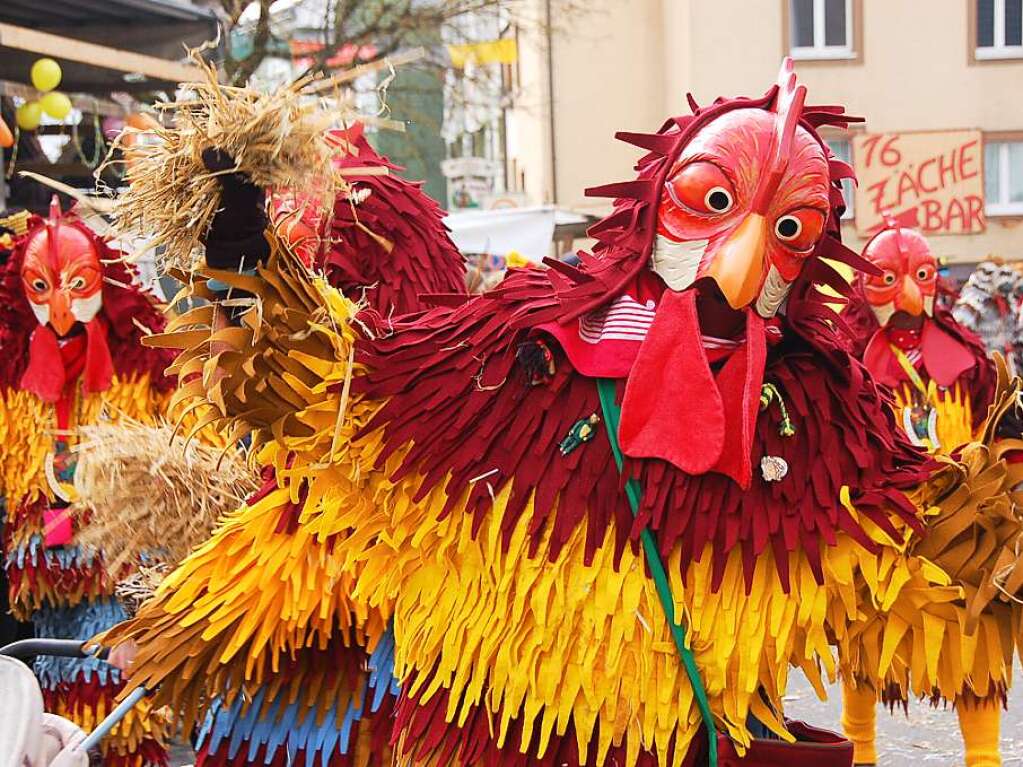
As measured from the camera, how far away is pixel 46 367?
442 centimetres

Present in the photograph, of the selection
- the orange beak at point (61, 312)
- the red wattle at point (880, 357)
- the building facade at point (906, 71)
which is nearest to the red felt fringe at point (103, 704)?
the orange beak at point (61, 312)

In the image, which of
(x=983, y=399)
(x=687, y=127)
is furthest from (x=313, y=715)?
(x=983, y=399)

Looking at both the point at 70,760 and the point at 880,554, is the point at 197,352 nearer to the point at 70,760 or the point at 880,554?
the point at 70,760

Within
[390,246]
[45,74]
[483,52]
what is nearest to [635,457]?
[390,246]

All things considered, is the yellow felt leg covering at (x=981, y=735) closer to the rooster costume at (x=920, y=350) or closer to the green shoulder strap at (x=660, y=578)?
the green shoulder strap at (x=660, y=578)

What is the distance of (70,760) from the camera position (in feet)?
7.41

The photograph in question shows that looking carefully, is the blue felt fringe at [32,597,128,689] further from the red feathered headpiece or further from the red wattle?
the red wattle

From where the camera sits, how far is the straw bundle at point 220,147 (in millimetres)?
2139

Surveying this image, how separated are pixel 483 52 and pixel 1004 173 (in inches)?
259

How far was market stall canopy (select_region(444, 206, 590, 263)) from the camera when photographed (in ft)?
32.8

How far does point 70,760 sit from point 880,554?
53.5 inches

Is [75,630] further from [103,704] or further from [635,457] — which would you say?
[635,457]

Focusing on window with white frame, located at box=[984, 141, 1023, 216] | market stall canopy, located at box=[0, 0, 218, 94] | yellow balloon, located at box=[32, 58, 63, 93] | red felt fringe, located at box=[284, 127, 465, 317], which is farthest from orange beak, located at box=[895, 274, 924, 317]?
window with white frame, located at box=[984, 141, 1023, 216]

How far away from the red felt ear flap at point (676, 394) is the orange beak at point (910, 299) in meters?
3.35
